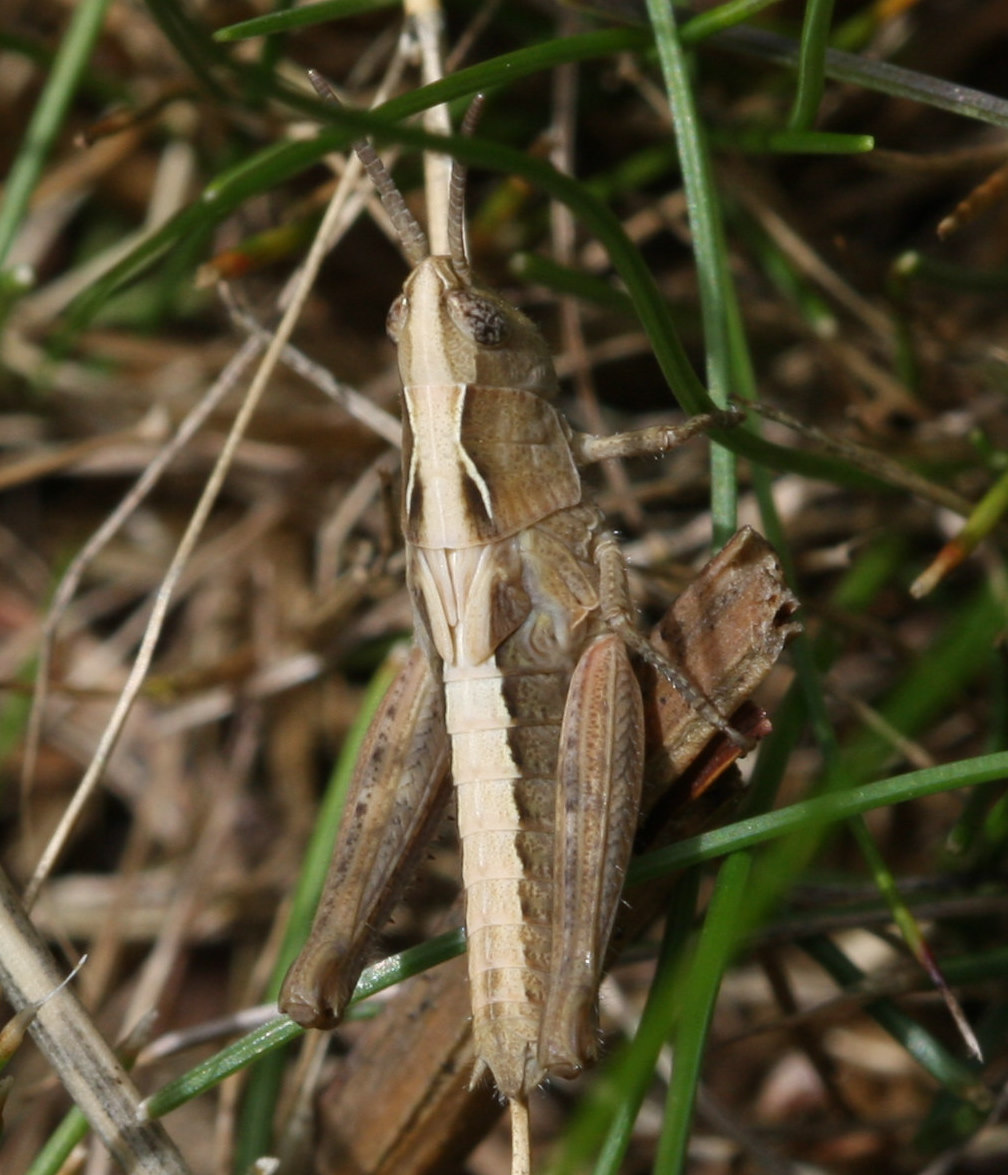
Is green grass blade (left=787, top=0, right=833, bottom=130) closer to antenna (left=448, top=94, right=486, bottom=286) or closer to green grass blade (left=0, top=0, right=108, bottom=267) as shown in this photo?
antenna (left=448, top=94, right=486, bottom=286)

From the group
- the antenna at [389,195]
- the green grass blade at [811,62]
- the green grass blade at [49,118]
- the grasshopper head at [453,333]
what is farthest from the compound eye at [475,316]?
the green grass blade at [49,118]

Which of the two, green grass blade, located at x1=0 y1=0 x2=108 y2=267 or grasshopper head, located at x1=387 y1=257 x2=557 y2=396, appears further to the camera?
green grass blade, located at x1=0 y1=0 x2=108 y2=267

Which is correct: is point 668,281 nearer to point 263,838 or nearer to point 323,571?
point 323,571

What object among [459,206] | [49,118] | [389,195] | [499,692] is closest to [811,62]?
[459,206]

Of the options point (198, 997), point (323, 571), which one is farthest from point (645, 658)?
point (198, 997)

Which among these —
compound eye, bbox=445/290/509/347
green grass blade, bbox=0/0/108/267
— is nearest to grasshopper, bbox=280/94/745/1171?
compound eye, bbox=445/290/509/347

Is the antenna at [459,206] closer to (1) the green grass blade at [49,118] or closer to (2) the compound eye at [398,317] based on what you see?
(2) the compound eye at [398,317]

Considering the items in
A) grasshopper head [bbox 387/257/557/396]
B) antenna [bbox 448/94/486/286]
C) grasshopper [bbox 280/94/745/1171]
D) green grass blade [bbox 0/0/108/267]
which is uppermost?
green grass blade [bbox 0/0/108/267]
